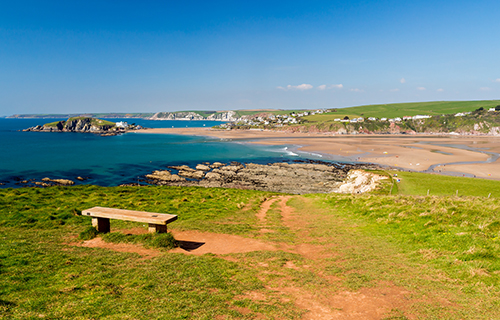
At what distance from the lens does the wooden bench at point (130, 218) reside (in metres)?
11.2

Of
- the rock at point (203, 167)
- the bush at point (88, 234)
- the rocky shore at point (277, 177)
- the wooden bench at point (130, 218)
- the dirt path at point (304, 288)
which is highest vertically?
the wooden bench at point (130, 218)

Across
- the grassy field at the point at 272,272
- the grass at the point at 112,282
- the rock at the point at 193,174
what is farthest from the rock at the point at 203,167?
the grass at the point at 112,282

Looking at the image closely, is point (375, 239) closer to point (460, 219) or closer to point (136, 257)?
point (460, 219)

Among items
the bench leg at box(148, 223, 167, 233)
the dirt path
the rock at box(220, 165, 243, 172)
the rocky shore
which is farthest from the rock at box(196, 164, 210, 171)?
the bench leg at box(148, 223, 167, 233)

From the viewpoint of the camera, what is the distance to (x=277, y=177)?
55.8 m

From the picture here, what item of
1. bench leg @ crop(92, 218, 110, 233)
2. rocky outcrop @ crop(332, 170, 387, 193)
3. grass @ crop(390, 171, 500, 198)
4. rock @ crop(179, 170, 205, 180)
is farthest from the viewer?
rock @ crop(179, 170, 205, 180)

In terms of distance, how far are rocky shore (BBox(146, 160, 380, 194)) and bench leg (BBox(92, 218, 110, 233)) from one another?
35313mm

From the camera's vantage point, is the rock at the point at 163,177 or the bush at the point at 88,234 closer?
the bush at the point at 88,234

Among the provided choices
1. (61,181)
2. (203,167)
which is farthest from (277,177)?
(61,181)

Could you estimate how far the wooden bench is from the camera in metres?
11.2

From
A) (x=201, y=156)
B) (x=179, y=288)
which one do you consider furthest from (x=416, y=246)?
(x=201, y=156)

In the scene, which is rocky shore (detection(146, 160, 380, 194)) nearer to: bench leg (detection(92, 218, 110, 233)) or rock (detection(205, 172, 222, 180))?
rock (detection(205, 172, 222, 180))

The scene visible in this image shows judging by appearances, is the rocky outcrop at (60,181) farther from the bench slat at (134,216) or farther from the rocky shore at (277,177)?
the bench slat at (134,216)

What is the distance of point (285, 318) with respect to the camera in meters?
6.16
